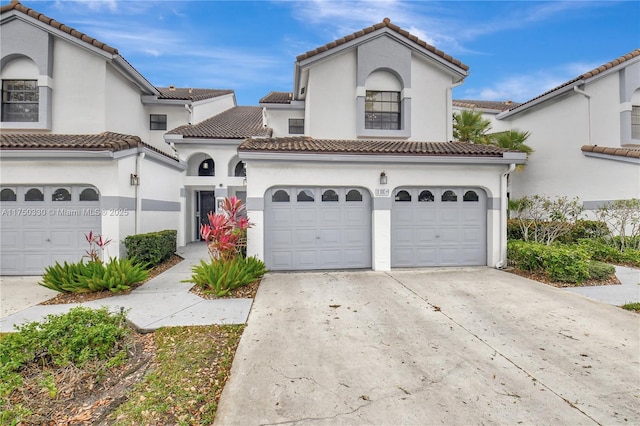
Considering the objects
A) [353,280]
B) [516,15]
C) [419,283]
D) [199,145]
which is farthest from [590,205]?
[199,145]

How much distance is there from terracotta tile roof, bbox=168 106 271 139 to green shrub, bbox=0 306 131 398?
11408 millimetres

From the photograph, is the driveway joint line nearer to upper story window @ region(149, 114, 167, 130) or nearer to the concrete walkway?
the concrete walkway

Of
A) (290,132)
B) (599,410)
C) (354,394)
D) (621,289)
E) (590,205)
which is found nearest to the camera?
(599,410)

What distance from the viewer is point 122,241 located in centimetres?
891

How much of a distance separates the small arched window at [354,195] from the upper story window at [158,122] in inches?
479

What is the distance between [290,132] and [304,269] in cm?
926

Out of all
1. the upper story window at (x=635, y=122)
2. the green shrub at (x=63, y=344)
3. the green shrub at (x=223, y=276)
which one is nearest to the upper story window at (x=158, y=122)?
the green shrub at (x=223, y=276)

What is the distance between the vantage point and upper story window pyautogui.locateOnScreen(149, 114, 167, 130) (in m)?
15.7

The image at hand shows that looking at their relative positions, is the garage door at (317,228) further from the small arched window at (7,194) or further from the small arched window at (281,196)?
the small arched window at (7,194)

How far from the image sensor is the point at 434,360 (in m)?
4.03

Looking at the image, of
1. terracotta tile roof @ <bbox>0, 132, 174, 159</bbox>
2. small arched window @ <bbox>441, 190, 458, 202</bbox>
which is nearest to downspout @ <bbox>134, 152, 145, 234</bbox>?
terracotta tile roof @ <bbox>0, 132, 174, 159</bbox>

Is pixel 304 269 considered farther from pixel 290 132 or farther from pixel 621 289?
pixel 290 132

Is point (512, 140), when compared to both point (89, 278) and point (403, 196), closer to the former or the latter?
point (403, 196)

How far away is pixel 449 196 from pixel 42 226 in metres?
13.0
